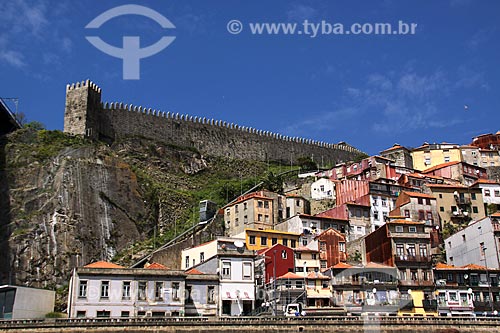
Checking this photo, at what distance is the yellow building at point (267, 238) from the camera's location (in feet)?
217

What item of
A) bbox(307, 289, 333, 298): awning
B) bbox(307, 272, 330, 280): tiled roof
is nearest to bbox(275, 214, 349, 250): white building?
bbox(307, 272, 330, 280): tiled roof

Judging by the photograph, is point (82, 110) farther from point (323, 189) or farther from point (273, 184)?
point (323, 189)

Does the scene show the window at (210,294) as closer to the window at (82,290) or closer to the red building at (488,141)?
the window at (82,290)

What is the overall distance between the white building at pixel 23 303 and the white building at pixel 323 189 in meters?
36.4

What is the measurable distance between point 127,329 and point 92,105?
163 feet

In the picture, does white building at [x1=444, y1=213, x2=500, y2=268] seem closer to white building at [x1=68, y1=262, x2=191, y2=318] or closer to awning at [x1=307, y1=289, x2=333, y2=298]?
awning at [x1=307, y1=289, x2=333, y2=298]

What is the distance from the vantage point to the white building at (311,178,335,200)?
81.1 metres

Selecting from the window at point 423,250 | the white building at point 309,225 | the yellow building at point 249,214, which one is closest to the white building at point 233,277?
the white building at point 309,225

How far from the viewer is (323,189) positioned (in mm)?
81875

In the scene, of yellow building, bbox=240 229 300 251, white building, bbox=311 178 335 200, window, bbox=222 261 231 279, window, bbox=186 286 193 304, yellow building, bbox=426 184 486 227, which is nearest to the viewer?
window, bbox=186 286 193 304

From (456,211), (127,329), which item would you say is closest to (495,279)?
(456,211)

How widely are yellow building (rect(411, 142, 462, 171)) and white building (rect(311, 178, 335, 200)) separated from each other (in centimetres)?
2347

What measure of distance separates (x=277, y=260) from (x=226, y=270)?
280 inches

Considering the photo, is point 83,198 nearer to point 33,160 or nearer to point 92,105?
point 33,160
